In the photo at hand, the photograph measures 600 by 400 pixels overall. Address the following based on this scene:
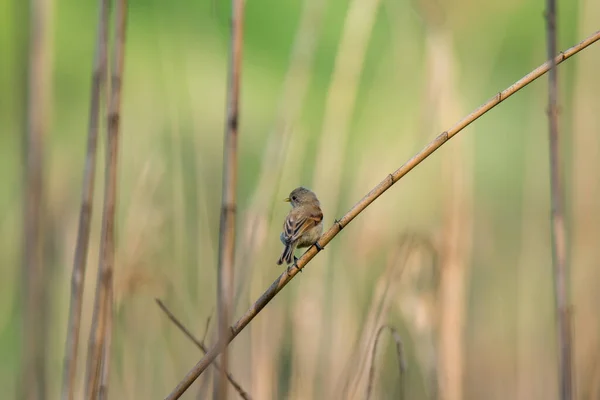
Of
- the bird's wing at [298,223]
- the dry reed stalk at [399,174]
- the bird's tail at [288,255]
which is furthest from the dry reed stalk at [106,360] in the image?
the bird's wing at [298,223]

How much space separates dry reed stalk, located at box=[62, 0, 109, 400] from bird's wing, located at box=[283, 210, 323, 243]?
0.76 metres

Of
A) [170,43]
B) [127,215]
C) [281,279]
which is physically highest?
[170,43]

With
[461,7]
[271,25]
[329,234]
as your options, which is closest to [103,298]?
[329,234]

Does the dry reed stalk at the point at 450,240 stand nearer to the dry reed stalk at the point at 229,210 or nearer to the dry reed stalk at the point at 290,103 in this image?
the dry reed stalk at the point at 290,103

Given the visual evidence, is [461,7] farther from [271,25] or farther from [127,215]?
[271,25]

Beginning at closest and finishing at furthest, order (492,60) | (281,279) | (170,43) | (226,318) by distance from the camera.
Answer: (226,318), (281,279), (492,60), (170,43)

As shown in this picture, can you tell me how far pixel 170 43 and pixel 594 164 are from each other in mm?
2300

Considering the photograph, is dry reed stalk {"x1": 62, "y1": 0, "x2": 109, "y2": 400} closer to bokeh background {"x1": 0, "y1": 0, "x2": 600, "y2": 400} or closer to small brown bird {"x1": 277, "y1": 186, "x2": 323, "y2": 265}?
bokeh background {"x1": 0, "y1": 0, "x2": 600, "y2": 400}

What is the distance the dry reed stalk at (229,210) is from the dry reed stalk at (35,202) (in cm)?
38

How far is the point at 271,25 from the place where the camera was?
17.8 feet

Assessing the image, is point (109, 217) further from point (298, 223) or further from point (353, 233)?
point (353, 233)

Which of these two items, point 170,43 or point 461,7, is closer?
point 461,7

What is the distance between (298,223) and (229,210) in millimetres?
859

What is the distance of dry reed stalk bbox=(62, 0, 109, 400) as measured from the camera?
152cm
